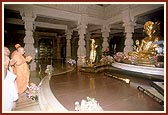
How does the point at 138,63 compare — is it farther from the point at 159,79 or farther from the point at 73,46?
the point at 73,46

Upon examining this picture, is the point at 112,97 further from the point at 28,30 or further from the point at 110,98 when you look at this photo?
the point at 28,30

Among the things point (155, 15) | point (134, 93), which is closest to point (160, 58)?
point (134, 93)

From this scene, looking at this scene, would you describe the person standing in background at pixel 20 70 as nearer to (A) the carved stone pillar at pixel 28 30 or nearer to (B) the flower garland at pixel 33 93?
(B) the flower garland at pixel 33 93

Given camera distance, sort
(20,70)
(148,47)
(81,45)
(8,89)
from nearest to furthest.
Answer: (8,89), (20,70), (148,47), (81,45)

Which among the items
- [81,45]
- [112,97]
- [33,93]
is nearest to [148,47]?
[112,97]

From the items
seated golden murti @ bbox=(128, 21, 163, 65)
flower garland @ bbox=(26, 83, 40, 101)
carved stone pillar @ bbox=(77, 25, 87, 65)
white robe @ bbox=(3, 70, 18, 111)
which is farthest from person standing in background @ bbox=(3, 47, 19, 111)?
carved stone pillar @ bbox=(77, 25, 87, 65)

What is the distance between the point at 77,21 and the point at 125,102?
326 inches

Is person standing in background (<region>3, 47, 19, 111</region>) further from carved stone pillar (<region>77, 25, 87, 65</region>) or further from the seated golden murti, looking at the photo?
carved stone pillar (<region>77, 25, 87, 65</region>)

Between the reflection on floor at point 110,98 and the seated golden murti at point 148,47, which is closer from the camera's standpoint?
the reflection on floor at point 110,98

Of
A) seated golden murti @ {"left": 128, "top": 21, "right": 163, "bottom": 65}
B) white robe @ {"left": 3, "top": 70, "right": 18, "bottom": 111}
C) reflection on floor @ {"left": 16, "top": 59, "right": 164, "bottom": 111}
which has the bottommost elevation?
reflection on floor @ {"left": 16, "top": 59, "right": 164, "bottom": 111}

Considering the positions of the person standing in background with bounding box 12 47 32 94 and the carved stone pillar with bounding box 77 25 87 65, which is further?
the carved stone pillar with bounding box 77 25 87 65

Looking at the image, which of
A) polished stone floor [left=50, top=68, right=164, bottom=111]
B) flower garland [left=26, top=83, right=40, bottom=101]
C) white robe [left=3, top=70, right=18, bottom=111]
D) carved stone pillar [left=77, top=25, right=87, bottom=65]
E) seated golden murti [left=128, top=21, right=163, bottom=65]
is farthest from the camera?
carved stone pillar [left=77, top=25, right=87, bottom=65]

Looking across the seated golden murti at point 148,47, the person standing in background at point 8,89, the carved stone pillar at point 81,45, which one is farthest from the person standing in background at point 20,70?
the carved stone pillar at point 81,45

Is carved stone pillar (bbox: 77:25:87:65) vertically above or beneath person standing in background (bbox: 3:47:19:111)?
above
